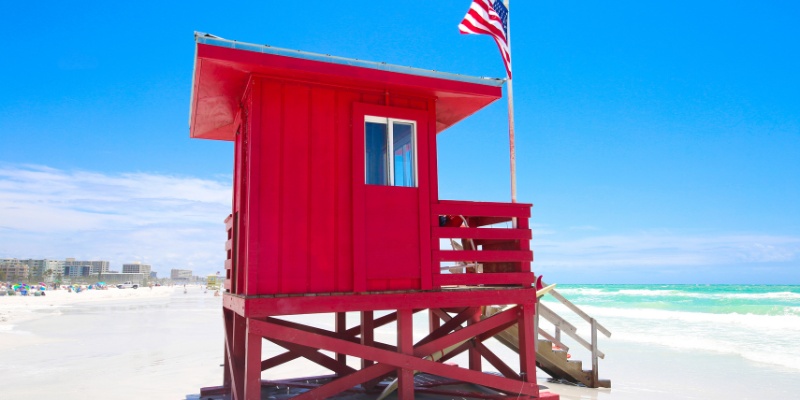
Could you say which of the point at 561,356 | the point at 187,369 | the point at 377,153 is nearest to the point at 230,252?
the point at 377,153

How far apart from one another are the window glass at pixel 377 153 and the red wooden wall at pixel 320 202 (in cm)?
21

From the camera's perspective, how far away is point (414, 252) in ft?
25.0

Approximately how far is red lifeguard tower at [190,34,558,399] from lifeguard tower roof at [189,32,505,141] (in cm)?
2

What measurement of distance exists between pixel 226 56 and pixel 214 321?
85.4 feet

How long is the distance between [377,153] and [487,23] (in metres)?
3.34

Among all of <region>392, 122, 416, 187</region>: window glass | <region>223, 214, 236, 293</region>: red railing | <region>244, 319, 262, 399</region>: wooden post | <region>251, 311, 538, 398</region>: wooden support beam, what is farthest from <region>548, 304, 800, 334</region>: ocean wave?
<region>244, 319, 262, 399</region>: wooden post

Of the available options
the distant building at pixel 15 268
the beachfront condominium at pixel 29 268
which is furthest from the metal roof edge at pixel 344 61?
the distant building at pixel 15 268

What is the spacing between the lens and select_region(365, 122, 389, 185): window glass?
7.71 metres

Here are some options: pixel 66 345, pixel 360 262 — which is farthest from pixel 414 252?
pixel 66 345

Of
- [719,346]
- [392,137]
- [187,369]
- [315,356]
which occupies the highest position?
[392,137]

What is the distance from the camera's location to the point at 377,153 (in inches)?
310

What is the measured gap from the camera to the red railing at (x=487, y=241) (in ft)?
25.3

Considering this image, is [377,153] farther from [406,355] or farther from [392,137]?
[406,355]

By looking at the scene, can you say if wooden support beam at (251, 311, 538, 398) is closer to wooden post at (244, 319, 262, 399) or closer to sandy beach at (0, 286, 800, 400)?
wooden post at (244, 319, 262, 399)
